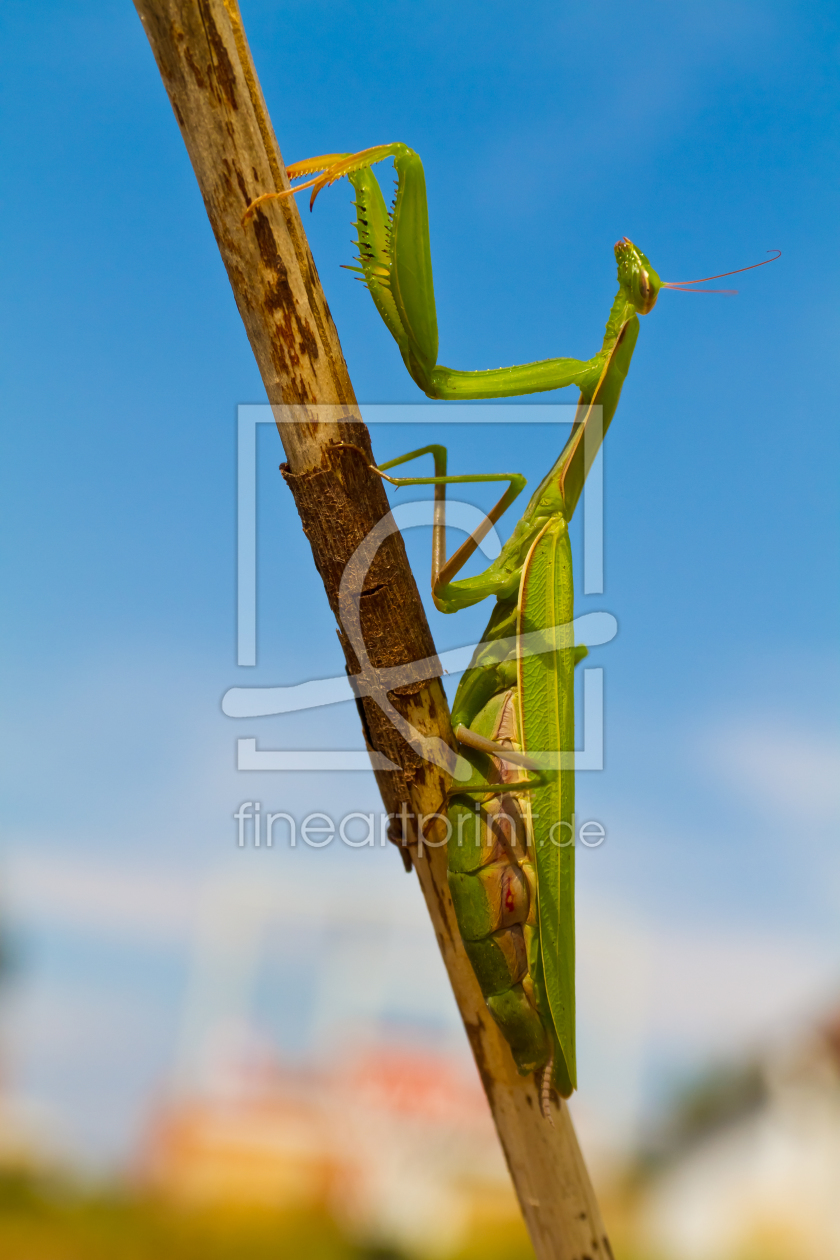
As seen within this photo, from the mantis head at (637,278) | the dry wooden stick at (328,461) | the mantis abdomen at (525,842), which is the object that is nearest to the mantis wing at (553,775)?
the mantis abdomen at (525,842)

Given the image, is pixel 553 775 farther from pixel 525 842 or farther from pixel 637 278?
pixel 637 278

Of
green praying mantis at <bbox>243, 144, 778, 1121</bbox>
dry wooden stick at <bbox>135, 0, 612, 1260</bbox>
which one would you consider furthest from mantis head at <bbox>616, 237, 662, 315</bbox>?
dry wooden stick at <bbox>135, 0, 612, 1260</bbox>

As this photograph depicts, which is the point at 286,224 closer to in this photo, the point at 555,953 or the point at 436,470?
the point at 436,470

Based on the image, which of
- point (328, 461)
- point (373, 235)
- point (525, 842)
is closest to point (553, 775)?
point (525, 842)

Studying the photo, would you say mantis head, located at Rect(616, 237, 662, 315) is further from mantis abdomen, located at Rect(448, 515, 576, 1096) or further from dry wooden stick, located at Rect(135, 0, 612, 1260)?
dry wooden stick, located at Rect(135, 0, 612, 1260)

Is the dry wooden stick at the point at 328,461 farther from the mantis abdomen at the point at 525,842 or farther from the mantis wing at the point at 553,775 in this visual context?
the mantis wing at the point at 553,775

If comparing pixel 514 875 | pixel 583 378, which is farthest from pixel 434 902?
pixel 583 378
